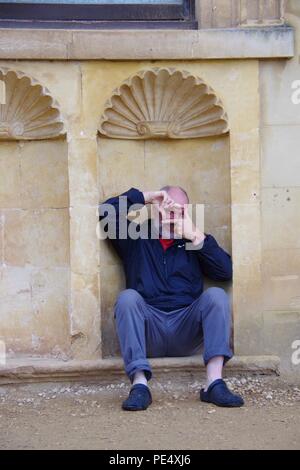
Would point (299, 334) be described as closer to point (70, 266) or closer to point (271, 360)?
point (271, 360)

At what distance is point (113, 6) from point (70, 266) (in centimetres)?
159

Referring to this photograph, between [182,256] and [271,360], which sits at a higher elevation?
[182,256]

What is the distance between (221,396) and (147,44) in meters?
2.04

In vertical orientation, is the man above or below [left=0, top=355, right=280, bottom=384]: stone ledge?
above

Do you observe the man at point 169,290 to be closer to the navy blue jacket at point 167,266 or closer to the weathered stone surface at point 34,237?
the navy blue jacket at point 167,266

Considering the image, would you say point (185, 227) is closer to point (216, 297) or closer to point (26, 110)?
point (216, 297)

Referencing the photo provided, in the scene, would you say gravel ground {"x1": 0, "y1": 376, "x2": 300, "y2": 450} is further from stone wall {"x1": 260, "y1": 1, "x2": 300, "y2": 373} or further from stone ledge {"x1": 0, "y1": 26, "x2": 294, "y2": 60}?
stone ledge {"x1": 0, "y1": 26, "x2": 294, "y2": 60}

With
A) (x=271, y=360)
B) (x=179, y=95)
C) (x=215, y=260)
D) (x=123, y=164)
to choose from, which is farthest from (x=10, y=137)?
(x=271, y=360)

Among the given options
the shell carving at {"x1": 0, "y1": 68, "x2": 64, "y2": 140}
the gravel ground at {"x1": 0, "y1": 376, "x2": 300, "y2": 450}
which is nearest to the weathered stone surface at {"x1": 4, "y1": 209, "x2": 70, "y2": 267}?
the shell carving at {"x1": 0, "y1": 68, "x2": 64, "y2": 140}

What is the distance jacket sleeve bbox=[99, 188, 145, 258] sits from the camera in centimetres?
510

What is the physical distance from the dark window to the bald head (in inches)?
38.0

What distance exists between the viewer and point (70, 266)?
5.13m

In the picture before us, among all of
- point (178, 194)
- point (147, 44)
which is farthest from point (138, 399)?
point (147, 44)

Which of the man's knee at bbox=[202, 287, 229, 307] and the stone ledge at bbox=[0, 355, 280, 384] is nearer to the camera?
the man's knee at bbox=[202, 287, 229, 307]
